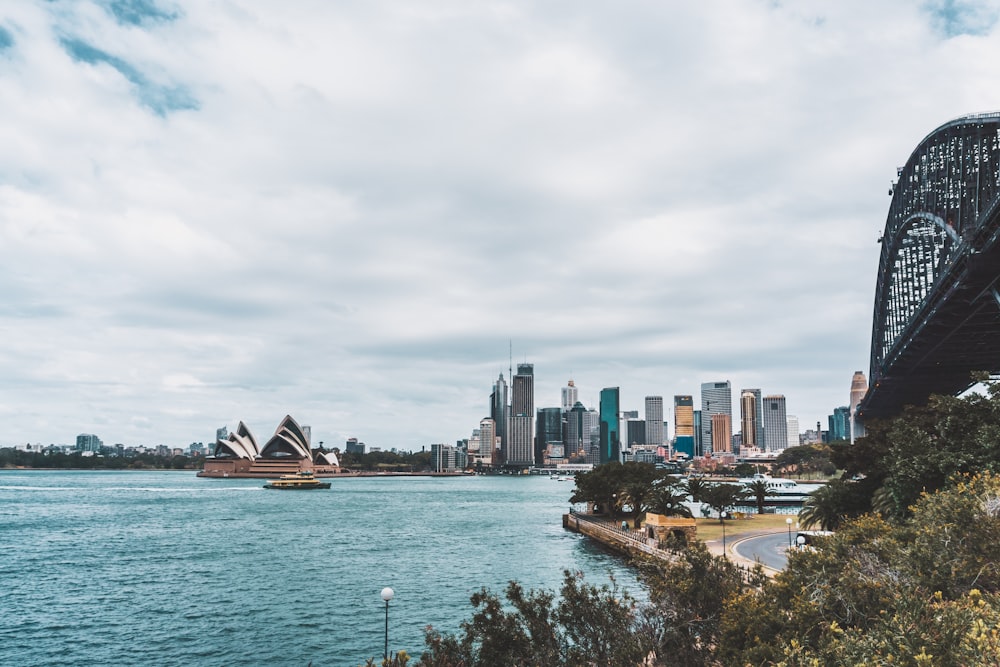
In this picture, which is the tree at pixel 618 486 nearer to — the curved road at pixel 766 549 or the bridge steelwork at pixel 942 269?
the curved road at pixel 766 549

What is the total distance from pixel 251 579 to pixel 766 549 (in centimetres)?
3941

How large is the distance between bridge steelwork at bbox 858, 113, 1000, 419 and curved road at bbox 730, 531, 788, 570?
20758mm

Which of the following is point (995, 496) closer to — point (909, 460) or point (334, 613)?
point (909, 460)

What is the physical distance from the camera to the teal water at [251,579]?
37.2 metres

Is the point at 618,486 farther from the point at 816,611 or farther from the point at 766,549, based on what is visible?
the point at 816,611

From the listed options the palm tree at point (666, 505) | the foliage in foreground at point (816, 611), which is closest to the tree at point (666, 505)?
the palm tree at point (666, 505)

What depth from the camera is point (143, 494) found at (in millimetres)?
164875

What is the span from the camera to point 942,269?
57.8 metres

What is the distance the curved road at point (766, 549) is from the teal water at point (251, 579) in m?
8.50

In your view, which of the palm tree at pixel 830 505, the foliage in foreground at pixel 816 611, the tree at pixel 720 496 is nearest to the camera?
the foliage in foreground at pixel 816 611

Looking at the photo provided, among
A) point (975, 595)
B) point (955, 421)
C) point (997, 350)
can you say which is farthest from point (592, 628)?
point (997, 350)

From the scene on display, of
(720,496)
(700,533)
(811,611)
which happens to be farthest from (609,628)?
(720,496)

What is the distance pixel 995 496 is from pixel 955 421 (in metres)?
19.9

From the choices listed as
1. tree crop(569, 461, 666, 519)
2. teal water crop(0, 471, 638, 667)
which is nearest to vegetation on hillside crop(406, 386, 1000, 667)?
teal water crop(0, 471, 638, 667)
